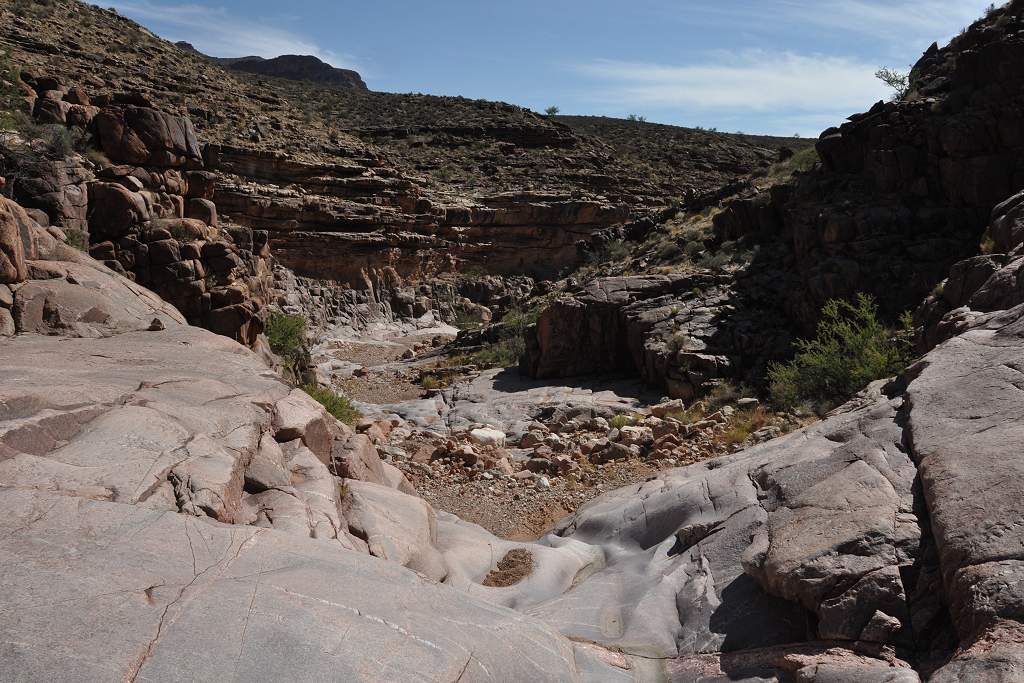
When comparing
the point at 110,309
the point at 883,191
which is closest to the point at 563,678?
the point at 110,309

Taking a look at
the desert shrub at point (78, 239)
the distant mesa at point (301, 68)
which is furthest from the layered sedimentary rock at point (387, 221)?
the distant mesa at point (301, 68)

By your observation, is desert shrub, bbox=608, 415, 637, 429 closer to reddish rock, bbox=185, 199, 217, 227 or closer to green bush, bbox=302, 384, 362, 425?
green bush, bbox=302, 384, 362, 425

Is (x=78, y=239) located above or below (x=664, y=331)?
above

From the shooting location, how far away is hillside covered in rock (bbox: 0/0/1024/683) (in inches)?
145

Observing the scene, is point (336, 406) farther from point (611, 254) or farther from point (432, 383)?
point (611, 254)

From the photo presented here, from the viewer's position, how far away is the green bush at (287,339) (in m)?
18.8

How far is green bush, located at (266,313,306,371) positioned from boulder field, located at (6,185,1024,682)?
10.6m

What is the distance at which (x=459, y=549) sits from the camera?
7266mm

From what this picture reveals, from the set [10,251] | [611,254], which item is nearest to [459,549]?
[10,251]

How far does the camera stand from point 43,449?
4.89 m

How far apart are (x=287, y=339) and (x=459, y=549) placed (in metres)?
14.2

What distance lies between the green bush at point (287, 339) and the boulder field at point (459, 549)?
1060 centimetres

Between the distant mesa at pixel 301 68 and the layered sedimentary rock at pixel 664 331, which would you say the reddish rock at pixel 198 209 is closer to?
the layered sedimentary rock at pixel 664 331

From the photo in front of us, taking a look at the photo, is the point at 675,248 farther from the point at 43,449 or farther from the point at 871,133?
the point at 43,449
